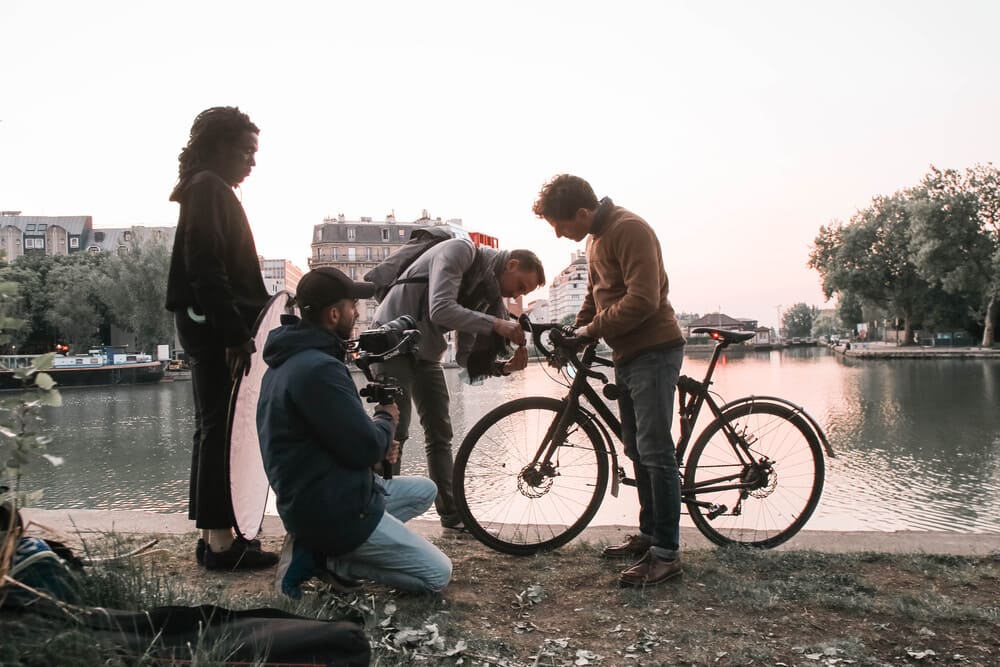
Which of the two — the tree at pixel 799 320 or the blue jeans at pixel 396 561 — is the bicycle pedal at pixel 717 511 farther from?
the tree at pixel 799 320

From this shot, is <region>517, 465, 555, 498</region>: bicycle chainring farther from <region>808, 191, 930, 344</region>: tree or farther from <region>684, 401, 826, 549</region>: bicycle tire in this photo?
<region>808, 191, 930, 344</region>: tree

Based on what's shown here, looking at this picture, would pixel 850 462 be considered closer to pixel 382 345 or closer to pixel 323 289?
pixel 382 345

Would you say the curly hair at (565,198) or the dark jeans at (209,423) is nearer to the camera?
the dark jeans at (209,423)

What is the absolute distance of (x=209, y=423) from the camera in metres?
3.32

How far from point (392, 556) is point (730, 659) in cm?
123

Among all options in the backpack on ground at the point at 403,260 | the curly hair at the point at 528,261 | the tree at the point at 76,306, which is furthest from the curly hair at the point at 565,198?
the tree at the point at 76,306

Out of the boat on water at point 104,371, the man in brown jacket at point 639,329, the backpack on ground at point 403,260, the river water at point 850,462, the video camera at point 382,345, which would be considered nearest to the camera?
the video camera at point 382,345

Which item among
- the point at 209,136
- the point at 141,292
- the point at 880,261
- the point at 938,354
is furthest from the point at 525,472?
the point at 880,261

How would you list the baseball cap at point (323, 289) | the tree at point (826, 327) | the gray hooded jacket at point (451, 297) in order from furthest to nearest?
the tree at point (826, 327), the gray hooded jacket at point (451, 297), the baseball cap at point (323, 289)

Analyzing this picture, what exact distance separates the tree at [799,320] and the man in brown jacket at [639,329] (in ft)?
624

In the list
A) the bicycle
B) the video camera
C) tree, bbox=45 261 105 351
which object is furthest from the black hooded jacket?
tree, bbox=45 261 105 351

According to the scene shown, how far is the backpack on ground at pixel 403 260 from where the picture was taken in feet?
13.2

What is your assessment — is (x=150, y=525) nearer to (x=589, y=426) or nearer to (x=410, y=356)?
(x=410, y=356)

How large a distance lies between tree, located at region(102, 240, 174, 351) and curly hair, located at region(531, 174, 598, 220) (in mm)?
50878
